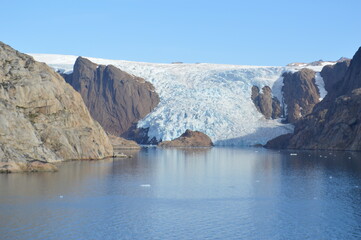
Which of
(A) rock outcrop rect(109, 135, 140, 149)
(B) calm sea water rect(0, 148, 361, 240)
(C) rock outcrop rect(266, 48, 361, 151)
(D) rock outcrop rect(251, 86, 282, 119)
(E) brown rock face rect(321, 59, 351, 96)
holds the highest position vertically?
(E) brown rock face rect(321, 59, 351, 96)

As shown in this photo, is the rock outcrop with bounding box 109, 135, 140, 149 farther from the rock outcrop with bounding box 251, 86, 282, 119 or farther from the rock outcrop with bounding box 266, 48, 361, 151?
the rock outcrop with bounding box 251, 86, 282, 119

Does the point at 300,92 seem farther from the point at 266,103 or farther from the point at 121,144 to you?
the point at 121,144

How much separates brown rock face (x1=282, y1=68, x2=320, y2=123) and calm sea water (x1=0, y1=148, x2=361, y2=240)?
8440 cm

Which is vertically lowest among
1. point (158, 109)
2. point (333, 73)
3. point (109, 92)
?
point (158, 109)

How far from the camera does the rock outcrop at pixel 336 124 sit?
104 m

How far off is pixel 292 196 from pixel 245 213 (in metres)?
8.55

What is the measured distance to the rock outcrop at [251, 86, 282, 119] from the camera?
14712 cm

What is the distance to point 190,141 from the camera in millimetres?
129500

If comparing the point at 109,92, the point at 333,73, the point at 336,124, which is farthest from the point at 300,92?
the point at 109,92

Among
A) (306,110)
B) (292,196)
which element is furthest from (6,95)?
(306,110)

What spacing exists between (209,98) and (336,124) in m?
40.8

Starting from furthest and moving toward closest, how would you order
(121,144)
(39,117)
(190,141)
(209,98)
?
(209,98) < (190,141) < (121,144) < (39,117)

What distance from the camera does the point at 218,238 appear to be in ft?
99.9

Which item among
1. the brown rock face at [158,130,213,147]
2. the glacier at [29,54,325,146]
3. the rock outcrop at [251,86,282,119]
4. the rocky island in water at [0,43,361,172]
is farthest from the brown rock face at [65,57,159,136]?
the rock outcrop at [251,86,282,119]
